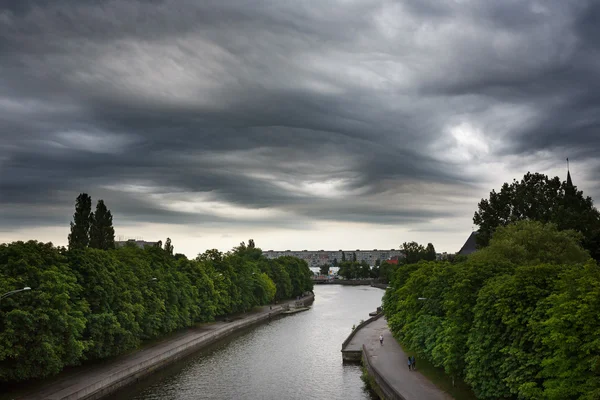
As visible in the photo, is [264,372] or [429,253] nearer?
[264,372]

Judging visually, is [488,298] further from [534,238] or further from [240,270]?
[240,270]

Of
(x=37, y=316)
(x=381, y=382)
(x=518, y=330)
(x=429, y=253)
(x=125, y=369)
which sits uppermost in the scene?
(x=429, y=253)

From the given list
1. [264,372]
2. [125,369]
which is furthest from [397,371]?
[125,369]

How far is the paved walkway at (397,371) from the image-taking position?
41438 mm

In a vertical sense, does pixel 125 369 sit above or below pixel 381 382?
above

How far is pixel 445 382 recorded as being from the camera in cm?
4544

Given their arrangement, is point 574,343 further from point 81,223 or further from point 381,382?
point 81,223

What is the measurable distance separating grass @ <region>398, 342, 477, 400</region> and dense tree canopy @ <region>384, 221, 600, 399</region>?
3.69 ft

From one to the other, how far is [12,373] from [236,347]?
120 feet

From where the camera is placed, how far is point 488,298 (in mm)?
35969

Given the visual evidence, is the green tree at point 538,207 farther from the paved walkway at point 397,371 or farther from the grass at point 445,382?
the grass at point 445,382

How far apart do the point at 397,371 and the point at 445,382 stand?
18.3 feet

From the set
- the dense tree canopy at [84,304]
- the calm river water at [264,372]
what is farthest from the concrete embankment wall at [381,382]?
the dense tree canopy at [84,304]

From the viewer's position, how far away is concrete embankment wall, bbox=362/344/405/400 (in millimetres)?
41412
